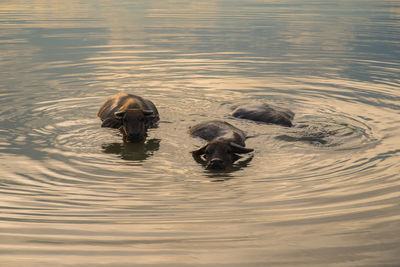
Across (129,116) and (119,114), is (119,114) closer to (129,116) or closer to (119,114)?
(119,114)

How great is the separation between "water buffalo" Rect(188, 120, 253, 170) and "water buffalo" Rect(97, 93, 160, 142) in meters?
1.11

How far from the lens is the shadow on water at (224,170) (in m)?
9.40

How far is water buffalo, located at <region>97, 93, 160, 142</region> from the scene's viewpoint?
11742mm

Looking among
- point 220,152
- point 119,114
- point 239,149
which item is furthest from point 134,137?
point 239,149

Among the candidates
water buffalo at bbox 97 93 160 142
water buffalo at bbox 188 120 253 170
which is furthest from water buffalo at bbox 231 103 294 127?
water buffalo at bbox 97 93 160 142

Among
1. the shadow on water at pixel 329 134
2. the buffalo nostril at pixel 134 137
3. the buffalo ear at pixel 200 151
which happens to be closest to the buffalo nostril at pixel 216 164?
the buffalo ear at pixel 200 151

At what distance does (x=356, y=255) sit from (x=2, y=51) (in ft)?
75.2

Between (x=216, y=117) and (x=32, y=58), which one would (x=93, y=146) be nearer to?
(x=216, y=117)

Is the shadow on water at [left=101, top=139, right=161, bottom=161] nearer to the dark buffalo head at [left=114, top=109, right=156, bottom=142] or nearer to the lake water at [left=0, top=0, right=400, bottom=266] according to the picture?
the lake water at [left=0, top=0, right=400, bottom=266]

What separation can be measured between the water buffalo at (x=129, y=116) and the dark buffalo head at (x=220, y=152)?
1.94 metres

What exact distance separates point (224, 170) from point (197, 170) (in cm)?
48

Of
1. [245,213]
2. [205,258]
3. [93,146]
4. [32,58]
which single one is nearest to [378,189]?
[245,213]

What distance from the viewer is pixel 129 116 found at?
1191 centimetres

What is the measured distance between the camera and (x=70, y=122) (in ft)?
42.6
